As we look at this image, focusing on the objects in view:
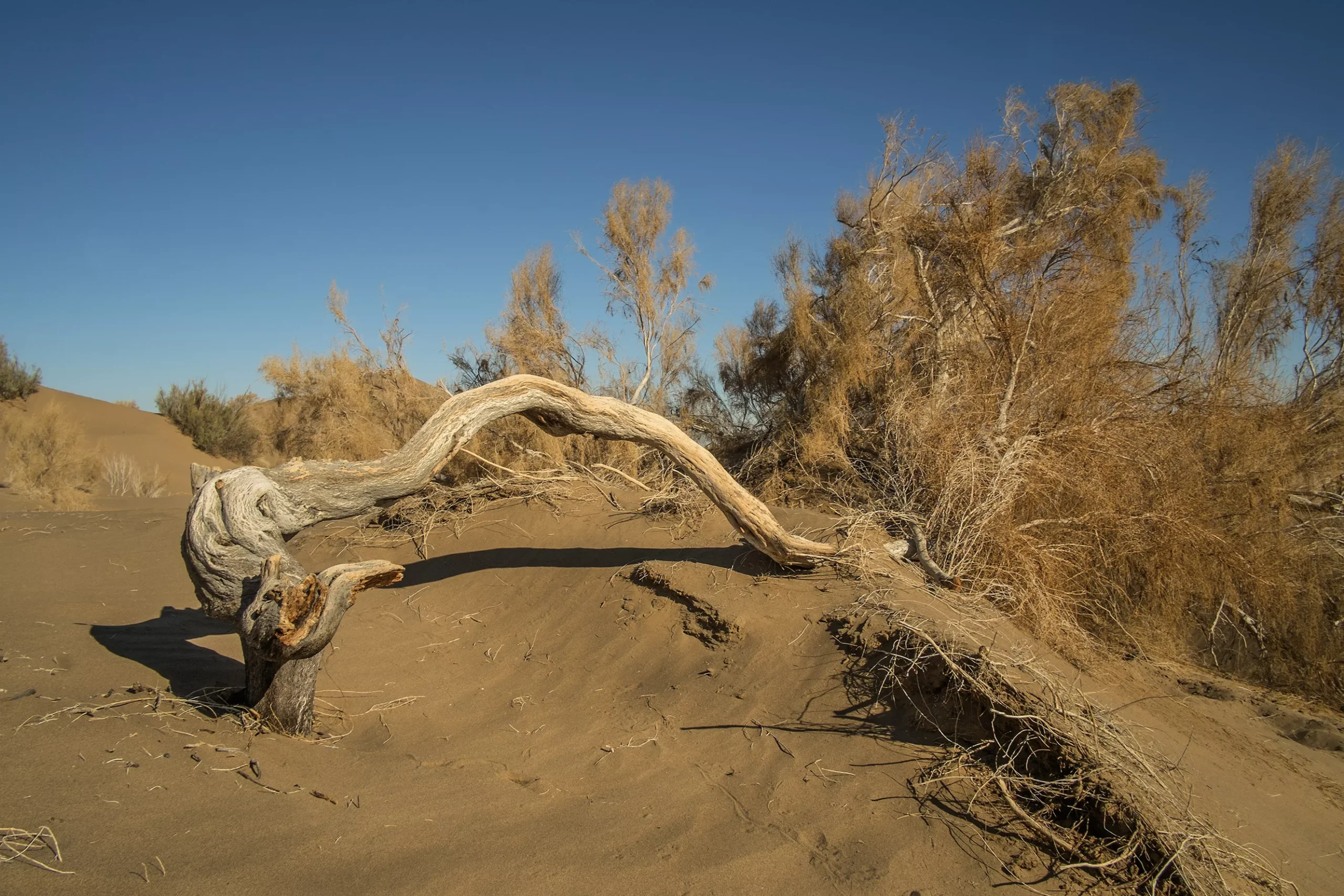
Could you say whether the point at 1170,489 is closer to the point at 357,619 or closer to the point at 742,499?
the point at 742,499

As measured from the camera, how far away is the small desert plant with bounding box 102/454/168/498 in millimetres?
17062

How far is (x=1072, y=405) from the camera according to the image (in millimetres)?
7156

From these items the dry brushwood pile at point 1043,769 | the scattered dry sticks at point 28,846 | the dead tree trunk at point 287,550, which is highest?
the dead tree trunk at point 287,550

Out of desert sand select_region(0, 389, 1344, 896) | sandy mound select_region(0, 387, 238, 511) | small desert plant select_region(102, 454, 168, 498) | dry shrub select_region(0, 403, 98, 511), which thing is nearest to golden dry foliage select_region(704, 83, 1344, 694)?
desert sand select_region(0, 389, 1344, 896)

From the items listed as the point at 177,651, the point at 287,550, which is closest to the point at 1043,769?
the point at 287,550

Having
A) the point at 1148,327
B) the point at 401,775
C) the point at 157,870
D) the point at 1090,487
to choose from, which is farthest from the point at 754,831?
the point at 1148,327

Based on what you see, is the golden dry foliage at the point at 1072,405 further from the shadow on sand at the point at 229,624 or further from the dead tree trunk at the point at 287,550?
the dead tree trunk at the point at 287,550

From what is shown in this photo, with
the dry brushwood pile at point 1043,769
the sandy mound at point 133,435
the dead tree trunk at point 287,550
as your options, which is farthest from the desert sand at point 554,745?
the sandy mound at point 133,435

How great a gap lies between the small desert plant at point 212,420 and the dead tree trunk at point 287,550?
2120 centimetres

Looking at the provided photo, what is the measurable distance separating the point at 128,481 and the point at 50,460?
317cm

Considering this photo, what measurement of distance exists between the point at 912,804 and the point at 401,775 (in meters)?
2.50

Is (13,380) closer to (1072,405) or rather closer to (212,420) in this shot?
(212,420)

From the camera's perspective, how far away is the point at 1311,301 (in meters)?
10.8

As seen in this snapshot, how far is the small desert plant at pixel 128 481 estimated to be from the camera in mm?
17062
